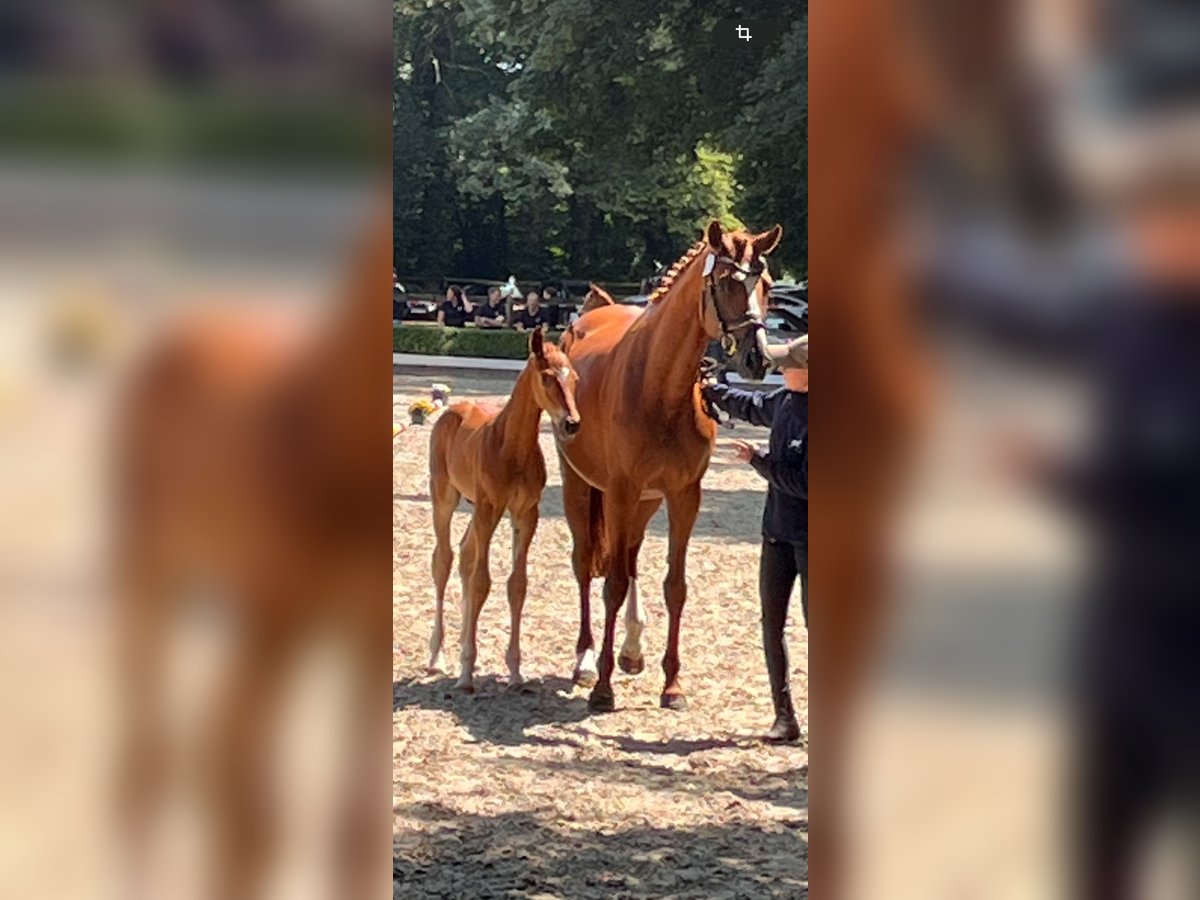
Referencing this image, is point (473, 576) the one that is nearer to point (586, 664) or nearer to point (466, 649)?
point (466, 649)

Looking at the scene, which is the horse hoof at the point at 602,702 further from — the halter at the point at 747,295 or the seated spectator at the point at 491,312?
the seated spectator at the point at 491,312

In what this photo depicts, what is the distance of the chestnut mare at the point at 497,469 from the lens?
5477 millimetres

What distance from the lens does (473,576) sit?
19.6 ft

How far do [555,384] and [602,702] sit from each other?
4.78ft

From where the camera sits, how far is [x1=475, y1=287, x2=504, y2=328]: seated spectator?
22.3m

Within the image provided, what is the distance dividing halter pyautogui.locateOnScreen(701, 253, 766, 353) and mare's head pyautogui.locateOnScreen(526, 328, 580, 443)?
2.08 ft

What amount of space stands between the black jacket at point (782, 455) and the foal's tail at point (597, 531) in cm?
114

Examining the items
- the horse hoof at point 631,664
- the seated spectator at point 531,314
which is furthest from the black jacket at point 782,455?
the seated spectator at point 531,314
